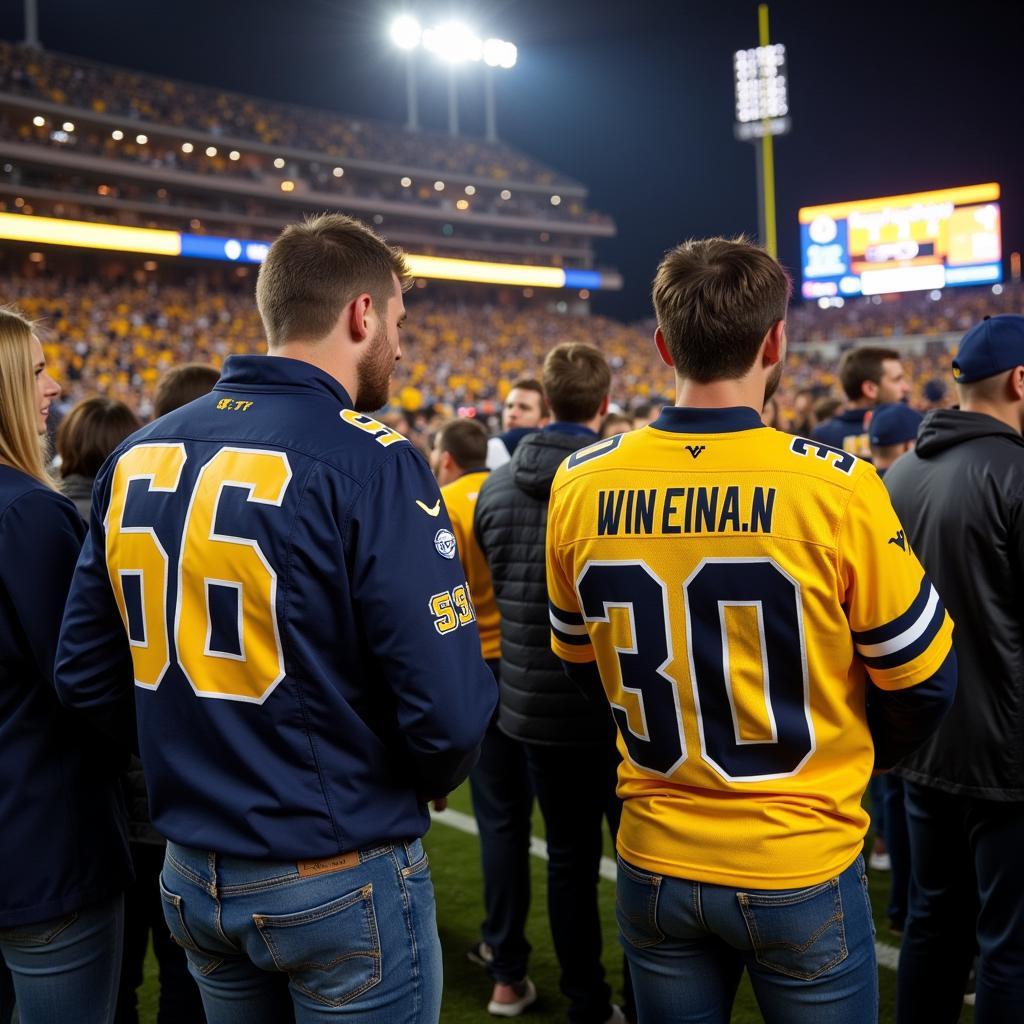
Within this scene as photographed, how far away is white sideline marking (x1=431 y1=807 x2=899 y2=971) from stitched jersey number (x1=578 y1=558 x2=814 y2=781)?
1.84 meters

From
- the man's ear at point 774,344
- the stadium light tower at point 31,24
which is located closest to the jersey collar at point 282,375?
the man's ear at point 774,344

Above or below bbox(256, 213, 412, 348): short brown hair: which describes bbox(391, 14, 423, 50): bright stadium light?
above

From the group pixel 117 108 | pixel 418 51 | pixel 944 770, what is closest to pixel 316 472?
pixel 944 770

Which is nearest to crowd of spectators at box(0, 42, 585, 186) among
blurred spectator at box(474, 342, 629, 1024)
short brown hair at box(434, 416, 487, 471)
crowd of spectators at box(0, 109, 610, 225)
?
crowd of spectators at box(0, 109, 610, 225)

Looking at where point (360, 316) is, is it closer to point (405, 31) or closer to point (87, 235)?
point (87, 235)

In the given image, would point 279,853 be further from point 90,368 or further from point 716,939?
point 90,368

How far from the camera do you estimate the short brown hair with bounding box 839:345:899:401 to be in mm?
4844

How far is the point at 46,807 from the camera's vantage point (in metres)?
1.86

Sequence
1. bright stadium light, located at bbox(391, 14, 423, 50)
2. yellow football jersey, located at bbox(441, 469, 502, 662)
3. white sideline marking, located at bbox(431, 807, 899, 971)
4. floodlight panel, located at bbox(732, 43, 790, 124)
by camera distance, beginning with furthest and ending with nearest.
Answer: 1. bright stadium light, located at bbox(391, 14, 423, 50)
2. floodlight panel, located at bbox(732, 43, 790, 124)
3. yellow football jersey, located at bbox(441, 469, 502, 662)
4. white sideline marking, located at bbox(431, 807, 899, 971)

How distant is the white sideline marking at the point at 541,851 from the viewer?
338 cm

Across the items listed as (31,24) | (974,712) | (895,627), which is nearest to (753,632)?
(895,627)

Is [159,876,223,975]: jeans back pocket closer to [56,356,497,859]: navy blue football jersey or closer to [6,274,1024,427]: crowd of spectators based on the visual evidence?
[56,356,497,859]: navy blue football jersey

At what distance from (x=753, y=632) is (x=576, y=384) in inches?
64.1

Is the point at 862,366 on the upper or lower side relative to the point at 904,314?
lower
